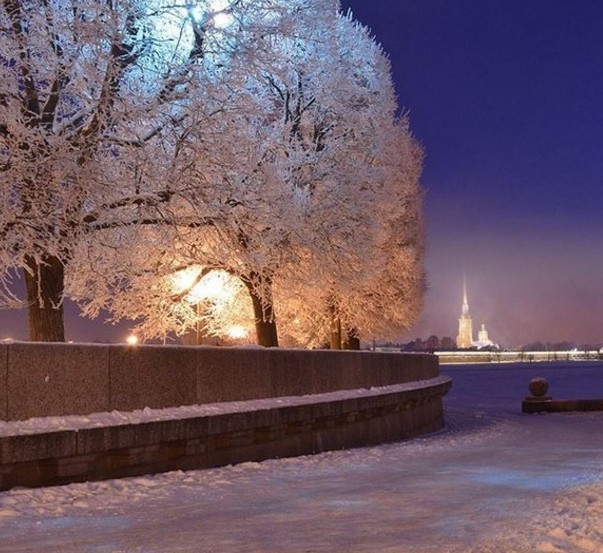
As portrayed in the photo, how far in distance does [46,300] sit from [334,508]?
7.60 meters

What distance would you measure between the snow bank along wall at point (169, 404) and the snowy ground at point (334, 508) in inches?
13.1

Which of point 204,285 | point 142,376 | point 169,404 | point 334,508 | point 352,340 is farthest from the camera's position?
point 352,340

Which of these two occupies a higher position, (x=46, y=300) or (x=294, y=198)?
(x=294, y=198)

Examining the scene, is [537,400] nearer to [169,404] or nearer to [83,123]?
[83,123]

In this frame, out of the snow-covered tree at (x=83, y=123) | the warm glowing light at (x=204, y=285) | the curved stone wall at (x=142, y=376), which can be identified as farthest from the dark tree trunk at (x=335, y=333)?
the snow-covered tree at (x=83, y=123)

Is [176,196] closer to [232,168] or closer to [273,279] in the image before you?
[232,168]

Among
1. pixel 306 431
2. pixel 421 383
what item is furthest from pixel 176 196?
pixel 421 383

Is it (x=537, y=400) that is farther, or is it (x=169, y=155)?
(x=537, y=400)

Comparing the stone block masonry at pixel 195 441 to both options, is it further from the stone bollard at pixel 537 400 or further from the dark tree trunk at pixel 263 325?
the stone bollard at pixel 537 400

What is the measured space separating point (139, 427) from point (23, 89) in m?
6.70

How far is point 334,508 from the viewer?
31.0 feet

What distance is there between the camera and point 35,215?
1396 centimetres

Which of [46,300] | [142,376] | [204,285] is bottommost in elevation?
[142,376]

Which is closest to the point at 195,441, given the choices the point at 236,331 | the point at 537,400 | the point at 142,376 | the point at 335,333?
the point at 142,376
